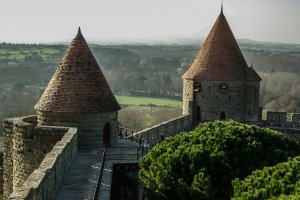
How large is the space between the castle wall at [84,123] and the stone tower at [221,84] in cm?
955

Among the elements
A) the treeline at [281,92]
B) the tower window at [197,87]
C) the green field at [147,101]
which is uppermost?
the tower window at [197,87]

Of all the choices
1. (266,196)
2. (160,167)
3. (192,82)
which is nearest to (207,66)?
(192,82)

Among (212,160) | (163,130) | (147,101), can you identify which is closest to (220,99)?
(163,130)

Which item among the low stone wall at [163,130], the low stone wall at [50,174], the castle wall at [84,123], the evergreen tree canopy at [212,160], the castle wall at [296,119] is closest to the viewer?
the low stone wall at [50,174]

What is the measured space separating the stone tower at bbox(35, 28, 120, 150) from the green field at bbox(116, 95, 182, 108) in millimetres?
41602

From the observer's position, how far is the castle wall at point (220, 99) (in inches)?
1048

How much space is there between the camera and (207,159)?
13023 mm

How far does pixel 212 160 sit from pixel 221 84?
14.0 meters

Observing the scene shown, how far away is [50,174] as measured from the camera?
36.5 ft

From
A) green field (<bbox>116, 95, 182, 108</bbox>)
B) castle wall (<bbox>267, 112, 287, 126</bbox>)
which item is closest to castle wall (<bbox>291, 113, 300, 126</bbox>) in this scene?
castle wall (<bbox>267, 112, 287, 126</bbox>)

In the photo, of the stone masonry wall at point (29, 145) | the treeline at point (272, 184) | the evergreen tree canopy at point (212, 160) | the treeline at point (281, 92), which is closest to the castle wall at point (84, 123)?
the stone masonry wall at point (29, 145)

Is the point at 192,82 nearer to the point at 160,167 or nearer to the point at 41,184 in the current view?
the point at 160,167

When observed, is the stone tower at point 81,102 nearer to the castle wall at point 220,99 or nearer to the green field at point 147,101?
the castle wall at point 220,99

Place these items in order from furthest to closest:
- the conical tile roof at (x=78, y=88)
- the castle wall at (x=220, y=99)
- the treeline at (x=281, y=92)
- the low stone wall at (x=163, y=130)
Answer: the treeline at (x=281, y=92) < the castle wall at (x=220, y=99) < the low stone wall at (x=163, y=130) < the conical tile roof at (x=78, y=88)
